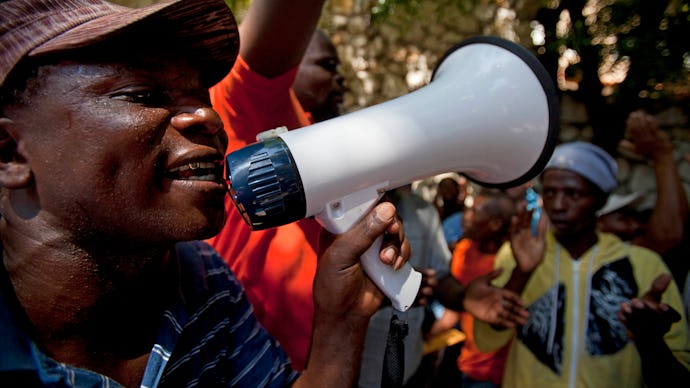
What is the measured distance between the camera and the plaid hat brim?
0.95 metres

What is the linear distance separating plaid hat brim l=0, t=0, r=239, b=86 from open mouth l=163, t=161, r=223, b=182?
29cm

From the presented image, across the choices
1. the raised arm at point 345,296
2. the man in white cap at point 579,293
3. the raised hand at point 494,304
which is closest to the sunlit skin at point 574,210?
the man in white cap at point 579,293

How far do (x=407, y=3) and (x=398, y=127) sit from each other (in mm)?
3523

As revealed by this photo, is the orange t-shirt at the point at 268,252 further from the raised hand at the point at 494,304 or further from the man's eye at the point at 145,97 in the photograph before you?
the raised hand at the point at 494,304

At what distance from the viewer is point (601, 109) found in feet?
23.3

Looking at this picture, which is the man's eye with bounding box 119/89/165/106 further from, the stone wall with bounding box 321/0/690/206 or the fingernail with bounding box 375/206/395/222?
the stone wall with bounding box 321/0/690/206

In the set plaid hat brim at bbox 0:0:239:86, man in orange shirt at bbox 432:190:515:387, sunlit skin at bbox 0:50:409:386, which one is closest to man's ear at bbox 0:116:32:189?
sunlit skin at bbox 0:50:409:386

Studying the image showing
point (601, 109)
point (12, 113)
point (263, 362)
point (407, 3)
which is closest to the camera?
point (12, 113)

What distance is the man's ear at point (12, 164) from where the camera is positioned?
3.29 feet

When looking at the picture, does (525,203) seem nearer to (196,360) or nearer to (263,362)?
(263,362)

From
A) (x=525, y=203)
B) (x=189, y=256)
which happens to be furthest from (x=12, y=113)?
(x=525, y=203)

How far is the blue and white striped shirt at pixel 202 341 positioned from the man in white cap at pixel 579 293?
134cm

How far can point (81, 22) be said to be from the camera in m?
1.01

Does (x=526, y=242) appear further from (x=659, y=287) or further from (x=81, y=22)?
(x=81, y=22)
